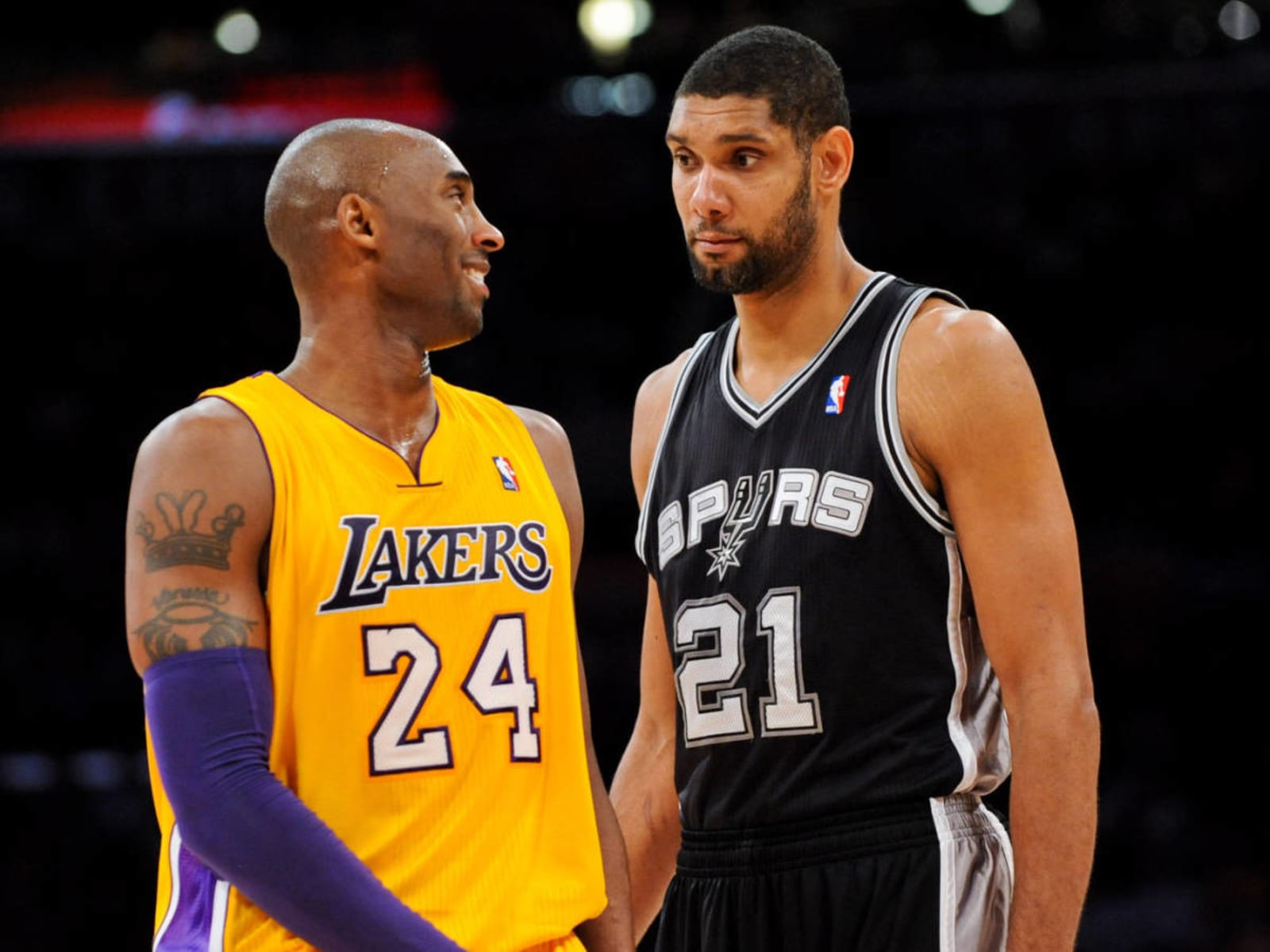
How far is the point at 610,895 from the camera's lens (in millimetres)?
2725

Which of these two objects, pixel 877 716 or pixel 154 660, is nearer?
pixel 154 660

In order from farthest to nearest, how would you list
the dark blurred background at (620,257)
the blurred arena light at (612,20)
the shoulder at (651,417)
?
the blurred arena light at (612,20) → the dark blurred background at (620,257) → the shoulder at (651,417)

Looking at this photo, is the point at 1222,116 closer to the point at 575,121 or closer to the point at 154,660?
the point at 575,121

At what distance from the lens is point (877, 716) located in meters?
2.94

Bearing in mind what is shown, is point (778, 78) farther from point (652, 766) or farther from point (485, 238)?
point (652, 766)

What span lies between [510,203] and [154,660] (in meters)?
10.3

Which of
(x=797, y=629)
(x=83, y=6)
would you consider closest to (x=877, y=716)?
(x=797, y=629)

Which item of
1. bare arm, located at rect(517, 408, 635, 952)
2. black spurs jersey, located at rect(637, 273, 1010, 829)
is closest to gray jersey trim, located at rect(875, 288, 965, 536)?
black spurs jersey, located at rect(637, 273, 1010, 829)

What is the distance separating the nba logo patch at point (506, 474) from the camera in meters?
2.72

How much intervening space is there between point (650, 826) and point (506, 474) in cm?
101

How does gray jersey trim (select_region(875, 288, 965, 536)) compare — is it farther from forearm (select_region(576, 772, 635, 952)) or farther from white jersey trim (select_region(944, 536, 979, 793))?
forearm (select_region(576, 772, 635, 952))

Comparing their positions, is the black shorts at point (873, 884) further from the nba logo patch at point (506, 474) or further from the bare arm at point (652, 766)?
the nba logo patch at point (506, 474)

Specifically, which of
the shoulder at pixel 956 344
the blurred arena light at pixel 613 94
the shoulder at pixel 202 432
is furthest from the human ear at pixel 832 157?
the blurred arena light at pixel 613 94

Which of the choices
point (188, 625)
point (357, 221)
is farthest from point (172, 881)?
point (357, 221)
